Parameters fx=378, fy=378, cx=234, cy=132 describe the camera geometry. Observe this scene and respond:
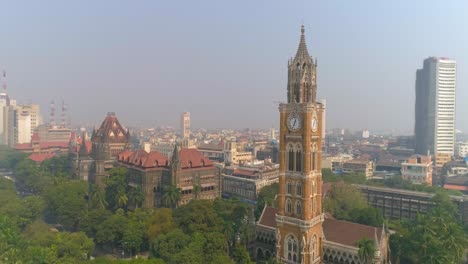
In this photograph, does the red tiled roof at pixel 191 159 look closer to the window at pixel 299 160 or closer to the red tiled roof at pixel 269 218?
the red tiled roof at pixel 269 218

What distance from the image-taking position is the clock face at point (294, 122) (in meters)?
50.0

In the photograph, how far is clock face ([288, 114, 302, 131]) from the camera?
49969 millimetres

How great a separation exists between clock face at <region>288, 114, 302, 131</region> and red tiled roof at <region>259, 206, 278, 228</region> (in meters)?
15.7

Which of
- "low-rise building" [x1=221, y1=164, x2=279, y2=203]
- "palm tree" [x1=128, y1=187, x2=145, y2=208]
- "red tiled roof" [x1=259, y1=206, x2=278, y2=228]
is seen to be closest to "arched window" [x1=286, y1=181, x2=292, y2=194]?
"red tiled roof" [x1=259, y1=206, x2=278, y2=228]

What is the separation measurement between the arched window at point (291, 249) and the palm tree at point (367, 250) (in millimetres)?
8198

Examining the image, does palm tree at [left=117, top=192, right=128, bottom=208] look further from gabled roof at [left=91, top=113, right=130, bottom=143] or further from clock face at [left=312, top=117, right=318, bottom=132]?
clock face at [left=312, top=117, right=318, bottom=132]

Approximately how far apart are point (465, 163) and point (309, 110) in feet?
389

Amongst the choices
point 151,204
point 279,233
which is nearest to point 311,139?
point 279,233

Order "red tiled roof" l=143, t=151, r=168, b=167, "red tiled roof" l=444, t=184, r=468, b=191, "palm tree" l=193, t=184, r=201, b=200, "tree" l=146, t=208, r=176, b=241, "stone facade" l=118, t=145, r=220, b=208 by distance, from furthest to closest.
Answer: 1. "red tiled roof" l=444, t=184, r=468, b=191
2. "red tiled roof" l=143, t=151, r=168, b=167
3. "palm tree" l=193, t=184, r=201, b=200
4. "stone facade" l=118, t=145, r=220, b=208
5. "tree" l=146, t=208, r=176, b=241

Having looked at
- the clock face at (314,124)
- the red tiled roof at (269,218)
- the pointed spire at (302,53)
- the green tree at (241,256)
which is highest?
the pointed spire at (302,53)

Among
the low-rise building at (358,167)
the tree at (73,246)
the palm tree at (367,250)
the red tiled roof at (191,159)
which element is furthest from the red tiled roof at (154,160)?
the low-rise building at (358,167)

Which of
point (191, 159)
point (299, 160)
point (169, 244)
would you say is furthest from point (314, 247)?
Answer: point (191, 159)

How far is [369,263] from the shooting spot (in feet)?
150

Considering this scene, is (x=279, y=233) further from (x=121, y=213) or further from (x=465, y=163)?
(x=465, y=163)
